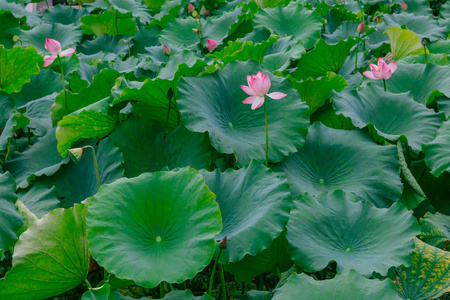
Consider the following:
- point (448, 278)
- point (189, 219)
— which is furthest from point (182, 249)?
point (448, 278)

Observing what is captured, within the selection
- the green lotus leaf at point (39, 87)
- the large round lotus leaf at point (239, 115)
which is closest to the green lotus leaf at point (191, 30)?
the green lotus leaf at point (39, 87)

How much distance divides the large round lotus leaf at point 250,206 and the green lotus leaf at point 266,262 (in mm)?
109

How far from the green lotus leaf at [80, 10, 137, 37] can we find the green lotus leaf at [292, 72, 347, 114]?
178cm

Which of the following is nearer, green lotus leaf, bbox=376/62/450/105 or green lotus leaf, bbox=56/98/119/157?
green lotus leaf, bbox=56/98/119/157

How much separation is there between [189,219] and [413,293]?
2.04ft

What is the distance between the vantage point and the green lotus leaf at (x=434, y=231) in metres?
1.42

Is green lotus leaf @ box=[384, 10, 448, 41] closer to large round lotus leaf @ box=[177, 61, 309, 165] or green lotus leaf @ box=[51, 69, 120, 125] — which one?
large round lotus leaf @ box=[177, 61, 309, 165]

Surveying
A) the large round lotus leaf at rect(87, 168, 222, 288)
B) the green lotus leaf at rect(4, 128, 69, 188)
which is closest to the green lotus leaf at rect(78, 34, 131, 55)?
the green lotus leaf at rect(4, 128, 69, 188)

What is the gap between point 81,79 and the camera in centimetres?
211

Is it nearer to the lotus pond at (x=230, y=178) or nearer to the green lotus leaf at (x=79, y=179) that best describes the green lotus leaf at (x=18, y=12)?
Answer: the lotus pond at (x=230, y=178)

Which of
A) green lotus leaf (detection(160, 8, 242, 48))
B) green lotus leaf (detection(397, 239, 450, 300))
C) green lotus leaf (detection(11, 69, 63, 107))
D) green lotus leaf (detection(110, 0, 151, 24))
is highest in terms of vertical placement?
green lotus leaf (detection(397, 239, 450, 300))

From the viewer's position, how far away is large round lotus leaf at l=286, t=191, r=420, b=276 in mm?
1225

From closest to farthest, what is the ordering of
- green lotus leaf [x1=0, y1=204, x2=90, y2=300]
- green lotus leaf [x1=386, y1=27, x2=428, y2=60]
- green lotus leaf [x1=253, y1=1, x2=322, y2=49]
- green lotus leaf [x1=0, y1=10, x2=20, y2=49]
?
1. green lotus leaf [x1=0, y1=204, x2=90, y2=300]
2. green lotus leaf [x1=386, y1=27, x2=428, y2=60]
3. green lotus leaf [x1=253, y1=1, x2=322, y2=49]
4. green lotus leaf [x1=0, y1=10, x2=20, y2=49]

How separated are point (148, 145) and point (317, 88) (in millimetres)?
662
